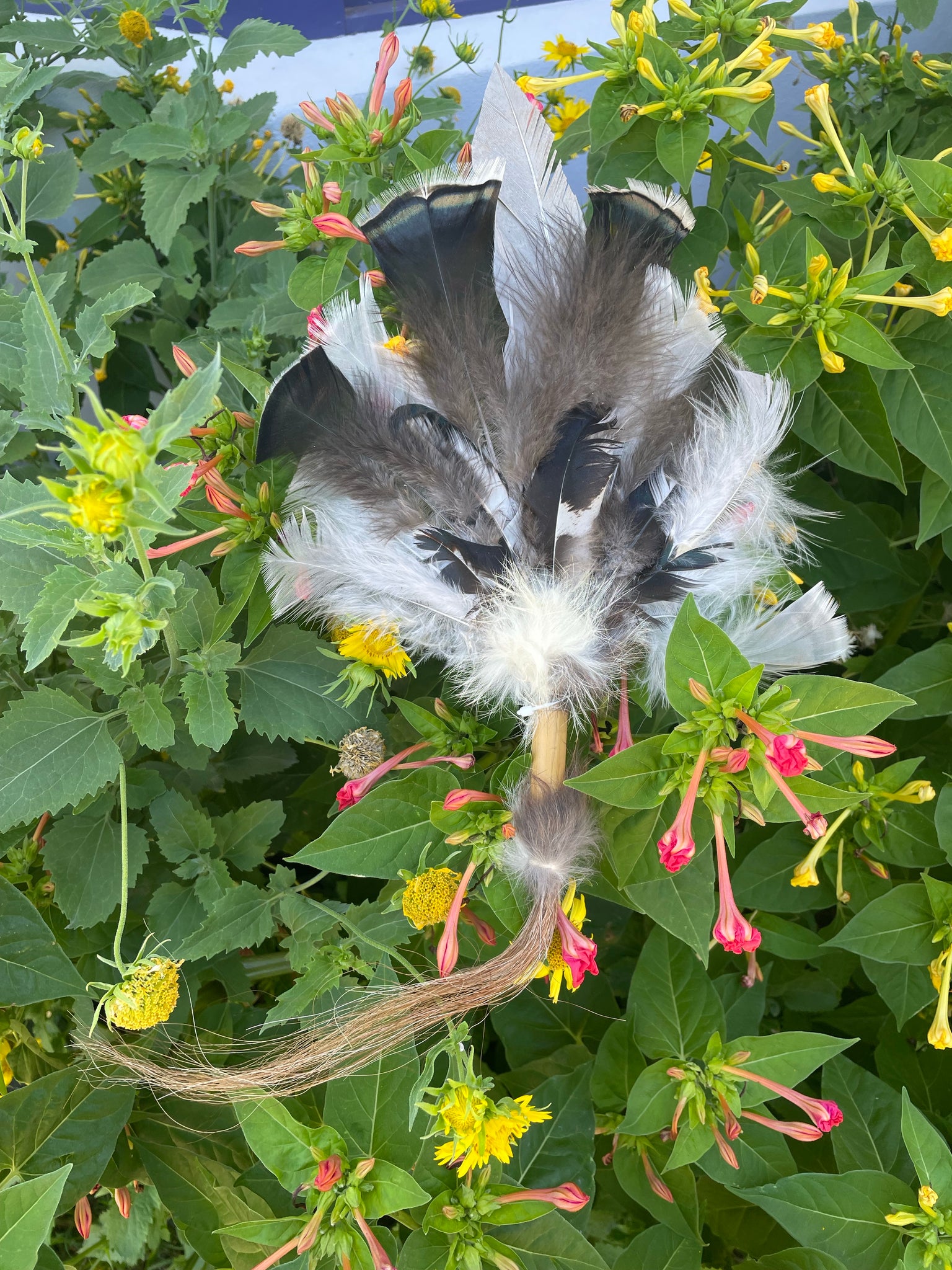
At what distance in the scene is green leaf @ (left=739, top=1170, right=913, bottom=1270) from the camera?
0.60 meters

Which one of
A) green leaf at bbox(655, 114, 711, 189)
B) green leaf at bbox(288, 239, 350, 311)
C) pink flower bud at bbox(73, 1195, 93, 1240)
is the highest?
green leaf at bbox(655, 114, 711, 189)

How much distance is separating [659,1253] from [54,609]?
605mm

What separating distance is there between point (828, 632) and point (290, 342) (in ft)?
2.05

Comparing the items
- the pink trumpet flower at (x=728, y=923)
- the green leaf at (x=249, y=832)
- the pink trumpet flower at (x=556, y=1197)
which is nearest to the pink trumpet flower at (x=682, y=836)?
the pink trumpet flower at (x=728, y=923)

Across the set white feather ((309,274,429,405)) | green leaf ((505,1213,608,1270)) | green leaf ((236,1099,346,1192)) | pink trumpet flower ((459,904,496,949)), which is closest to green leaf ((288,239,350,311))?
white feather ((309,274,429,405))

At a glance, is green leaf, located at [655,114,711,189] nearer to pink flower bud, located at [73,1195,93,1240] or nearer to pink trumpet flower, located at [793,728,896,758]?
pink trumpet flower, located at [793,728,896,758]

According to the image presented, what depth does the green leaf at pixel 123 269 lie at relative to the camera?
0.90m

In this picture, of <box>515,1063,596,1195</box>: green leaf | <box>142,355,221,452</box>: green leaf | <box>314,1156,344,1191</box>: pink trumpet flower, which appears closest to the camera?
<box>142,355,221,452</box>: green leaf

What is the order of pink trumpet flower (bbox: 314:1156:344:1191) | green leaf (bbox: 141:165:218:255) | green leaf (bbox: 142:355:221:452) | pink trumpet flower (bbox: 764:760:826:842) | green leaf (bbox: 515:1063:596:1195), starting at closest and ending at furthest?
green leaf (bbox: 142:355:221:452) → pink trumpet flower (bbox: 764:760:826:842) → pink trumpet flower (bbox: 314:1156:344:1191) → green leaf (bbox: 515:1063:596:1195) → green leaf (bbox: 141:165:218:255)

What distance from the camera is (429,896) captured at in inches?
21.0

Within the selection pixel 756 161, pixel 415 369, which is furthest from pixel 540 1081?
pixel 756 161

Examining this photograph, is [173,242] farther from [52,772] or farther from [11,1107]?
[11,1107]

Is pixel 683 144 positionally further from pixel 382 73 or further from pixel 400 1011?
pixel 400 1011

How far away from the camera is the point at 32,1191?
464mm
